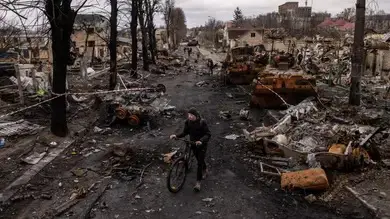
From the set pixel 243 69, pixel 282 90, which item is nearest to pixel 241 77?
pixel 243 69

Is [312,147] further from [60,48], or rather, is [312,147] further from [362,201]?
[60,48]

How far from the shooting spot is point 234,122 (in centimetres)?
1338

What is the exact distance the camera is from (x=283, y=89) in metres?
14.7

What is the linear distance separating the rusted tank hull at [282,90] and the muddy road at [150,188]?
396cm

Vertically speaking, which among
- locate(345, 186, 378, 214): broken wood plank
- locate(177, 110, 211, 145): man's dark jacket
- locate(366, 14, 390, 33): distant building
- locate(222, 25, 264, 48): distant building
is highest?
locate(366, 14, 390, 33): distant building

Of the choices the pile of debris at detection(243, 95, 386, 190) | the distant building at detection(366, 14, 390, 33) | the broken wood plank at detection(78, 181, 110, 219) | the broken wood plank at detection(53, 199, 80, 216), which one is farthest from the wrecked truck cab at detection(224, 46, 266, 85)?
the distant building at detection(366, 14, 390, 33)

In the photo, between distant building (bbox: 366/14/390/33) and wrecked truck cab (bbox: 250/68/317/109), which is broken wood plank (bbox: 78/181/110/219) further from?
distant building (bbox: 366/14/390/33)

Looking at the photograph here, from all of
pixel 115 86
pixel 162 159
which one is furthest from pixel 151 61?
pixel 162 159

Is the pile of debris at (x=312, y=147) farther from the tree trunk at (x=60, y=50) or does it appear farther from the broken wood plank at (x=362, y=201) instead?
the tree trunk at (x=60, y=50)

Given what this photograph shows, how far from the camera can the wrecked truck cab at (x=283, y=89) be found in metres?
14.6

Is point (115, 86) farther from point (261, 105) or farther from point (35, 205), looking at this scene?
point (35, 205)

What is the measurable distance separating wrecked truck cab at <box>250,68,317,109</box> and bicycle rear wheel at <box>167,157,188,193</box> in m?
7.46

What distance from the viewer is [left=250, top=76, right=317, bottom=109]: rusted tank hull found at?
14594mm

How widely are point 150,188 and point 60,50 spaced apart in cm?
495
